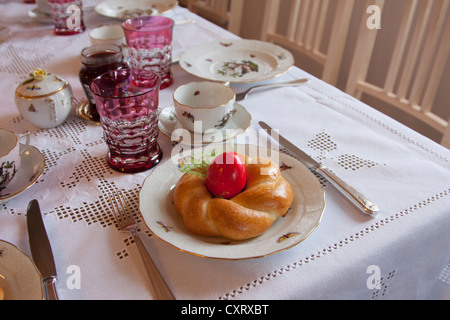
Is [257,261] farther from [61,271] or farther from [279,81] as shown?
[279,81]

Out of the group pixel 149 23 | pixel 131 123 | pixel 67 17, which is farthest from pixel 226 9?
pixel 131 123

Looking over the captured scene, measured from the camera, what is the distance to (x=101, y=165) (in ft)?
2.28

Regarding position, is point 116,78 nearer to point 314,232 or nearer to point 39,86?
point 39,86

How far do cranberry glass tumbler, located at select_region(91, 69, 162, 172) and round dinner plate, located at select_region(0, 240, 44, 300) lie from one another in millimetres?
233

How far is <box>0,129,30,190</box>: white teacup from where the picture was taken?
587 mm

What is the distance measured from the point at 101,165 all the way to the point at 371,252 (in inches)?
18.8

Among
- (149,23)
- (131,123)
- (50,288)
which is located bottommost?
(50,288)

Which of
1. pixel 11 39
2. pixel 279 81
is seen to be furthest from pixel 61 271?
pixel 11 39

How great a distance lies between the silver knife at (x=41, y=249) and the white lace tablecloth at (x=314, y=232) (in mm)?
13

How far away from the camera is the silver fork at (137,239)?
46cm

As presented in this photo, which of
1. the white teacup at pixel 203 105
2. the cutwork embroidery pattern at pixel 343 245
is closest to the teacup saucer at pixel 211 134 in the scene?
the white teacup at pixel 203 105

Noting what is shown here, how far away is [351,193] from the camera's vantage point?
60 cm

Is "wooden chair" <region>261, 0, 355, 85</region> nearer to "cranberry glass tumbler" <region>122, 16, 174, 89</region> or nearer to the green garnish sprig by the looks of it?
"cranberry glass tumbler" <region>122, 16, 174, 89</region>

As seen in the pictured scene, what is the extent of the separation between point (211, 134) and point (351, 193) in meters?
0.29
